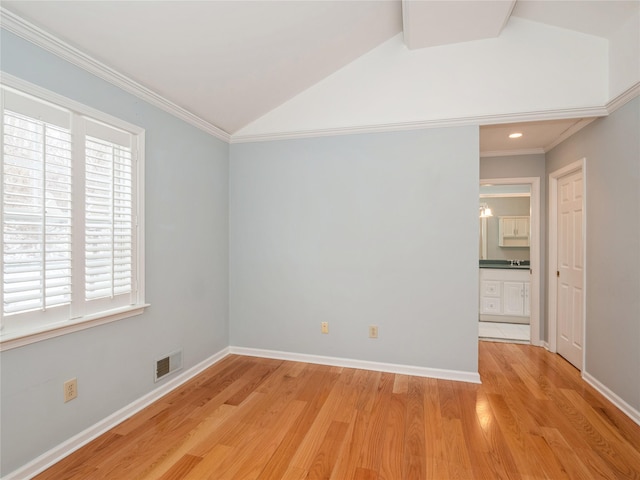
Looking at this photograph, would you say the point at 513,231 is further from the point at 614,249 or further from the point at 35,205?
the point at 35,205

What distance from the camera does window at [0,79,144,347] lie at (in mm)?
1674

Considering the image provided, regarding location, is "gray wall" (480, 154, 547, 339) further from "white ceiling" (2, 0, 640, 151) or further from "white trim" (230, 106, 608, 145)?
"white trim" (230, 106, 608, 145)

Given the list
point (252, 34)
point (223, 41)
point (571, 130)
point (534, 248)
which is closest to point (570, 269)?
point (534, 248)

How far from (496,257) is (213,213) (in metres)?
5.34

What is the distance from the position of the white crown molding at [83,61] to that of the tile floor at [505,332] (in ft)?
14.8

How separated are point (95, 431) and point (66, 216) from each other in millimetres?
1420

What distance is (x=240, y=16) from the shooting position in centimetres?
219

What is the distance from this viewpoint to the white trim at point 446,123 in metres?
2.71

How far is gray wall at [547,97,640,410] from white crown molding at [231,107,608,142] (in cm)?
26

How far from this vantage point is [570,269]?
134 inches

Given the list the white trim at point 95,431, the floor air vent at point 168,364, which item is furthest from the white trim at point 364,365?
the floor air vent at point 168,364

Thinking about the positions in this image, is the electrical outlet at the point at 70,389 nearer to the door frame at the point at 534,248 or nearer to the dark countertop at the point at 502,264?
the door frame at the point at 534,248

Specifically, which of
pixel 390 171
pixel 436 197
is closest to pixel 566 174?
pixel 436 197

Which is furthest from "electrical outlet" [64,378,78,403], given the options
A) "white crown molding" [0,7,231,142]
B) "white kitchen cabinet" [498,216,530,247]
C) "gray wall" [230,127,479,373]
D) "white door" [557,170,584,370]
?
"white kitchen cabinet" [498,216,530,247]
